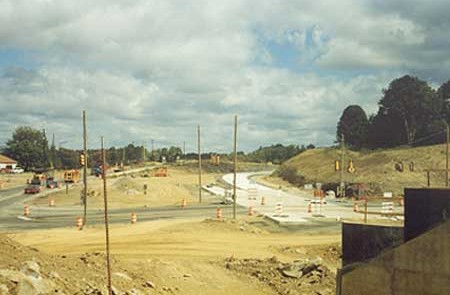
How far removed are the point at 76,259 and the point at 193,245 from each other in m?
12.0

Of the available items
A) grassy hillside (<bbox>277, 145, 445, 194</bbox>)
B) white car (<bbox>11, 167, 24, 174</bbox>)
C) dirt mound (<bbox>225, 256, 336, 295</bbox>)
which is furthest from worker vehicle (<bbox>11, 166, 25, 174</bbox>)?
dirt mound (<bbox>225, 256, 336, 295</bbox>)

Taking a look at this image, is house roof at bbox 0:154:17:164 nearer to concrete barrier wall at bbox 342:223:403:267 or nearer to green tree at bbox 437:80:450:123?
green tree at bbox 437:80:450:123

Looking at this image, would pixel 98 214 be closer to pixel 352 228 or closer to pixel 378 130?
pixel 352 228

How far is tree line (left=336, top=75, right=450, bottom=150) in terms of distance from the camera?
363 ft

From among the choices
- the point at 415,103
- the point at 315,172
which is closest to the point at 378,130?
the point at 415,103

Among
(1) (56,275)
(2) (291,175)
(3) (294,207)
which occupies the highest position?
(2) (291,175)

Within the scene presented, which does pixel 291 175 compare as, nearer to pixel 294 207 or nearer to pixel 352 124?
pixel 352 124

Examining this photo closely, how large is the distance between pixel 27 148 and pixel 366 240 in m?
150

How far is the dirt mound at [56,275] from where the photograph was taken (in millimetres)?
16359

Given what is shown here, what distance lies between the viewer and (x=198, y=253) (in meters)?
30.6

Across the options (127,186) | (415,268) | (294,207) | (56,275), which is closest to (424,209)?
(415,268)

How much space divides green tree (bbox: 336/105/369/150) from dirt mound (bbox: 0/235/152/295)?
375ft

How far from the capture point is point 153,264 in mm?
24156

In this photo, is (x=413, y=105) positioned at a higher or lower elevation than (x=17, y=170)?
higher
